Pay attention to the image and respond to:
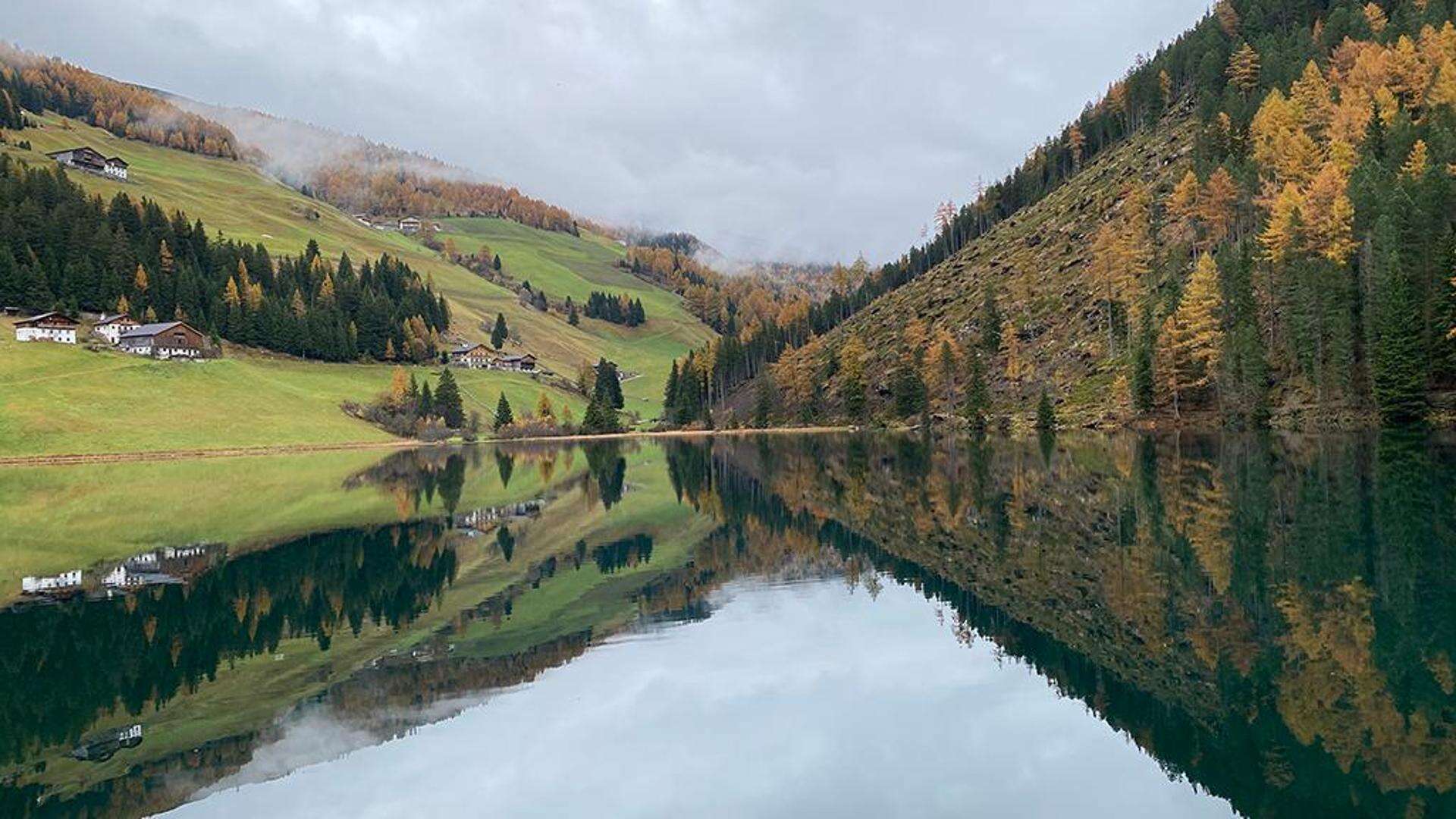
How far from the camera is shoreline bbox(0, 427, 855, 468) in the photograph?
328 feet

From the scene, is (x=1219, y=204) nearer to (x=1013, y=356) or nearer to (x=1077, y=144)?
(x=1013, y=356)

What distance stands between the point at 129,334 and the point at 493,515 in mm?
130630

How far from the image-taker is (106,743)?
16109 millimetres

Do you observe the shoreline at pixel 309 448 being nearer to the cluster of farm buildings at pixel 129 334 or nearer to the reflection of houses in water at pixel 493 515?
the cluster of farm buildings at pixel 129 334

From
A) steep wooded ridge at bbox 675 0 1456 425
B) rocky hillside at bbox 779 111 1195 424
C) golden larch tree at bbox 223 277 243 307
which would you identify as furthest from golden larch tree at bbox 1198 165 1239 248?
golden larch tree at bbox 223 277 243 307

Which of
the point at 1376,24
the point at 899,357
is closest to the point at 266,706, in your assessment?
the point at 899,357

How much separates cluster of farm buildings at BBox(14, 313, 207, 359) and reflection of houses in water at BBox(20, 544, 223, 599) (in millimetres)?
128419

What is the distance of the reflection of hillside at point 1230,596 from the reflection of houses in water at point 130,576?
25.1 metres

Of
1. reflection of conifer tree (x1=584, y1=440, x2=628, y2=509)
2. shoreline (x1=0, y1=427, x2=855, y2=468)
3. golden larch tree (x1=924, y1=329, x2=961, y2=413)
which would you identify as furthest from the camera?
golden larch tree (x1=924, y1=329, x2=961, y2=413)

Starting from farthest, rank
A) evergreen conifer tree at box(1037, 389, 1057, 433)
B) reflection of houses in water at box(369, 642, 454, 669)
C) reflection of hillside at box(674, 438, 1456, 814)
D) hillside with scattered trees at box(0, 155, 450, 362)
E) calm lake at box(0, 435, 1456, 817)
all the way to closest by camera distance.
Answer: hillside with scattered trees at box(0, 155, 450, 362) < evergreen conifer tree at box(1037, 389, 1057, 433) < reflection of houses in water at box(369, 642, 454, 669) < calm lake at box(0, 435, 1456, 817) < reflection of hillside at box(674, 438, 1456, 814)

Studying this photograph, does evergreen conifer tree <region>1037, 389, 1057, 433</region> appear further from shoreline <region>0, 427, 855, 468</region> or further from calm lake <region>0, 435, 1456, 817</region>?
calm lake <region>0, 435, 1456, 817</region>

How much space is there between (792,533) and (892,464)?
33462 mm

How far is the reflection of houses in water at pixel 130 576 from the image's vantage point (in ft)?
99.2

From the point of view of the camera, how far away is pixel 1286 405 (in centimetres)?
8494
